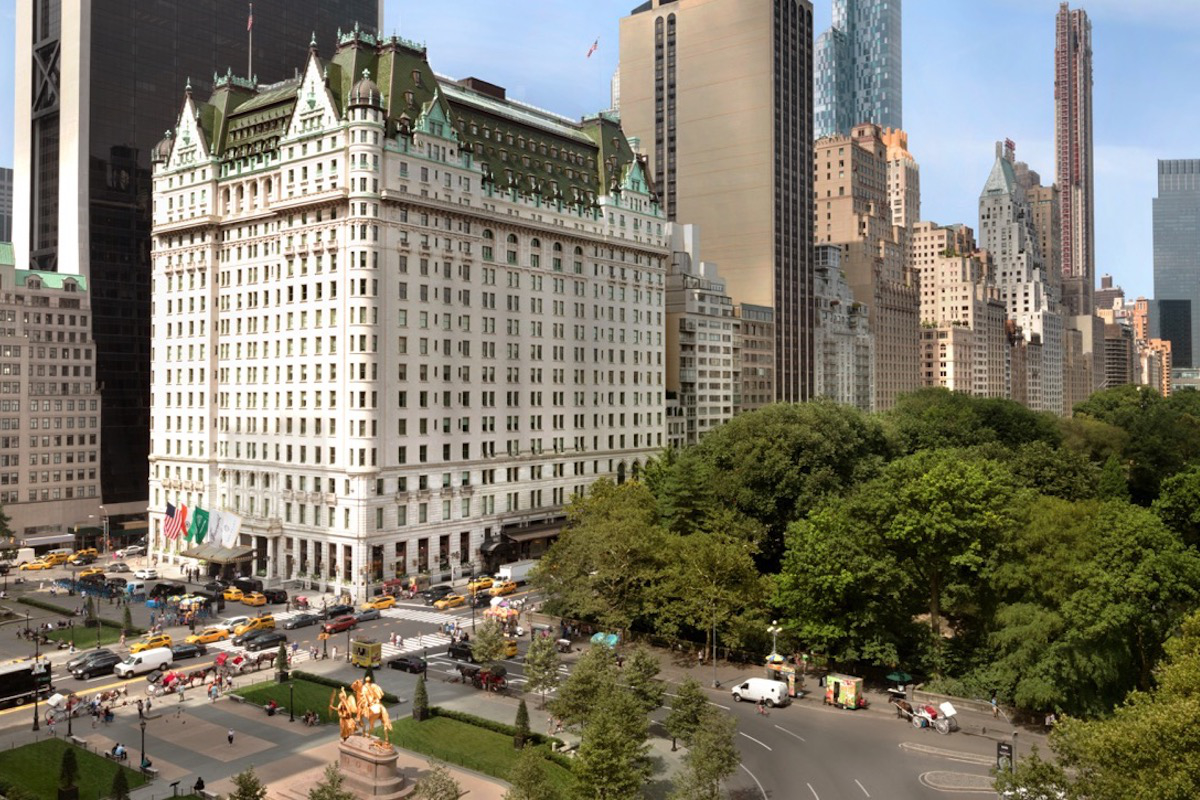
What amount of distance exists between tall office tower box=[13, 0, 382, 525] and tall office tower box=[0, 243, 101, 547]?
2953 mm

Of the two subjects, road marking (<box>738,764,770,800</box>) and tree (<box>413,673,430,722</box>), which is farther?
tree (<box>413,673,430,722</box>)

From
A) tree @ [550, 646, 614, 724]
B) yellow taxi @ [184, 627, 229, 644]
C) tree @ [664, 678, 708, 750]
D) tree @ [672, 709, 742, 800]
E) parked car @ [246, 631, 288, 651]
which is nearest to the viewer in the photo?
tree @ [672, 709, 742, 800]

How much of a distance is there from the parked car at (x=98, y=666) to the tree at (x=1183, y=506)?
3796 inches

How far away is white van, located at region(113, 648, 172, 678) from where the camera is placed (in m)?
79.0

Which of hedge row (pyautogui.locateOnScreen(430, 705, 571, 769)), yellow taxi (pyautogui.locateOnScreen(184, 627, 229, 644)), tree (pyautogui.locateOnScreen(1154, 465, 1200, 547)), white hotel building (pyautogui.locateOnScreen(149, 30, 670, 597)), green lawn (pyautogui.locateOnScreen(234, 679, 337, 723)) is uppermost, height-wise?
white hotel building (pyautogui.locateOnScreen(149, 30, 670, 597))

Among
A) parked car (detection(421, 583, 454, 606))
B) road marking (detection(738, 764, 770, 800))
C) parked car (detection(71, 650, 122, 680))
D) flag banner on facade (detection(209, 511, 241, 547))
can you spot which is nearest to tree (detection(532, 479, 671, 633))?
parked car (detection(421, 583, 454, 606))

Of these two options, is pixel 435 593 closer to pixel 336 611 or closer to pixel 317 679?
pixel 336 611

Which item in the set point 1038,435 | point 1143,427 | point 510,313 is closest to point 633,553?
point 510,313

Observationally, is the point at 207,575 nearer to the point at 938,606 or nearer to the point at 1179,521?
the point at 938,606

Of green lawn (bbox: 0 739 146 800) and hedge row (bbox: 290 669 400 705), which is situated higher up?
hedge row (bbox: 290 669 400 705)

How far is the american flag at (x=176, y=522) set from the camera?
406ft

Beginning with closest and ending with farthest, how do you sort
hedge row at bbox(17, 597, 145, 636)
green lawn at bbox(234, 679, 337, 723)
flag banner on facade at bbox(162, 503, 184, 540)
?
1. green lawn at bbox(234, 679, 337, 723)
2. hedge row at bbox(17, 597, 145, 636)
3. flag banner on facade at bbox(162, 503, 184, 540)

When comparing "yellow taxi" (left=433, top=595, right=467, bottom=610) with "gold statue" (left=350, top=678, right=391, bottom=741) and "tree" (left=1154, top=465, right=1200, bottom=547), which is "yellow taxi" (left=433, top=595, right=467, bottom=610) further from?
"tree" (left=1154, top=465, right=1200, bottom=547)

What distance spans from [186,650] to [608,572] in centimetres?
3706
